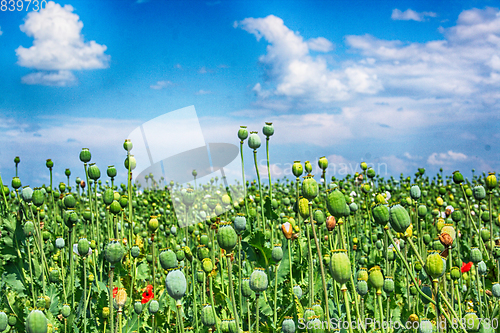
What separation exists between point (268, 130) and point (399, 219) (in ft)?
5.16

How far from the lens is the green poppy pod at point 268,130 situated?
9.14 ft

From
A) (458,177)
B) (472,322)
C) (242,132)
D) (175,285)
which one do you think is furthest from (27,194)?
(458,177)

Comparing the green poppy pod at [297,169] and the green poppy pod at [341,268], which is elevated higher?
the green poppy pod at [297,169]

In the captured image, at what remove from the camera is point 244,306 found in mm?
2520

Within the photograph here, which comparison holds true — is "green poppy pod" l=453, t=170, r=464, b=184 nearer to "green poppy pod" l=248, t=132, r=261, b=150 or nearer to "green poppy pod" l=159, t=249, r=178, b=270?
"green poppy pod" l=248, t=132, r=261, b=150

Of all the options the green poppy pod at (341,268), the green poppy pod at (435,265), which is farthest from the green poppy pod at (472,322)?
the green poppy pod at (341,268)

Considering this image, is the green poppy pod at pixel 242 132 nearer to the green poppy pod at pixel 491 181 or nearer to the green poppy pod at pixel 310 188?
the green poppy pod at pixel 310 188

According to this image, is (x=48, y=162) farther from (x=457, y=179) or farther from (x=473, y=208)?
(x=473, y=208)

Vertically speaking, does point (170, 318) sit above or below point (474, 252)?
below

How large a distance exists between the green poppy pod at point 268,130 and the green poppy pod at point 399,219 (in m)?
1.53

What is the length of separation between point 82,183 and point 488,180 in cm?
527

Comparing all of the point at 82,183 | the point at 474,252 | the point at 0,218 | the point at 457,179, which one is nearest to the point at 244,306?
the point at 474,252

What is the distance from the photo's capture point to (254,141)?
2.67 metres

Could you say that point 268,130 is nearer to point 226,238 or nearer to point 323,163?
point 323,163
